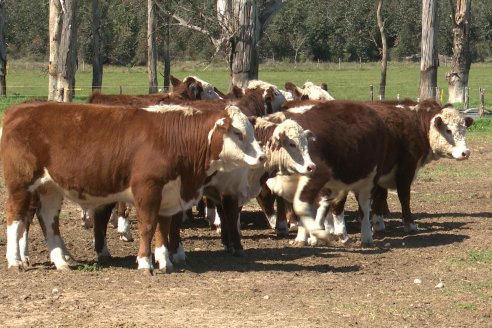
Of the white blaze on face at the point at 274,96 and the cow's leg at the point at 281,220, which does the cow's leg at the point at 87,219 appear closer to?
the cow's leg at the point at 281,220

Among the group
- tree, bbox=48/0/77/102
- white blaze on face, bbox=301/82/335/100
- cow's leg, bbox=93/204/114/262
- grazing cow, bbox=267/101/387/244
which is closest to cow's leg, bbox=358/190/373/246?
grazing cow, bbox=267/101/387/244

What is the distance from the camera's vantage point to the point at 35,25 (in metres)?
92.9

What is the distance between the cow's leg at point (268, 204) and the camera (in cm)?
1505

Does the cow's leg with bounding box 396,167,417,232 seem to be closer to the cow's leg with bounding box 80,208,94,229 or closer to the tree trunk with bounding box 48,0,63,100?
the cow's leg with bounding box 80,208,94,229

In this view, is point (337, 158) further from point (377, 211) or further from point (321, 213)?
point (377, 211)

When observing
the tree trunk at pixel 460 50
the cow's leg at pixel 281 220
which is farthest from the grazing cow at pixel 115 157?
the tree trunk at pixel 460 50

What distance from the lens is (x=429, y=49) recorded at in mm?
28953

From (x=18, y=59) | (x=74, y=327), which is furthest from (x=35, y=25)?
A: (x=74, y=327)

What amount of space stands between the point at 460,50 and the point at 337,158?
26.3 meters

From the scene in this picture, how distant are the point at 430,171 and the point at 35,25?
246 feet

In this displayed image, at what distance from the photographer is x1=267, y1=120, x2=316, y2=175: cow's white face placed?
12.8 meters

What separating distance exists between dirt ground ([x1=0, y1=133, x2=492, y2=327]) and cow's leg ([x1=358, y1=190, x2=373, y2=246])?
0.18m

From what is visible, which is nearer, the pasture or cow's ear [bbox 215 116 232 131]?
the pasture

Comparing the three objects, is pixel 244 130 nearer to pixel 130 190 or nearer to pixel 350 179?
pixel 130 190
